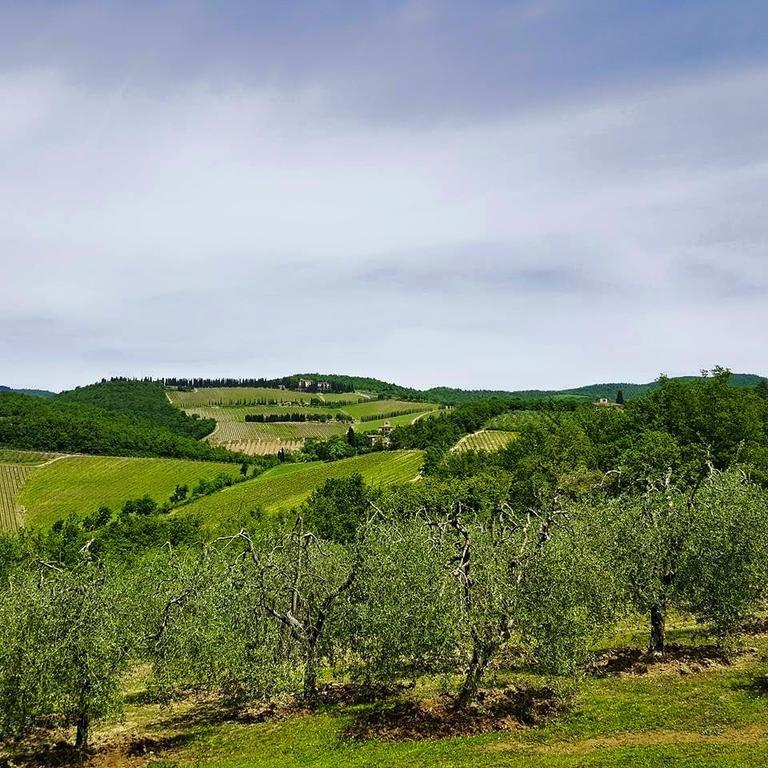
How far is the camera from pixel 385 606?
95.9ft

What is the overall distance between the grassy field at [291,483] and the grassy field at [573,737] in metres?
98.5

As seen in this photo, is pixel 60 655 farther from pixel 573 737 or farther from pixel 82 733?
A: pixel 573 737

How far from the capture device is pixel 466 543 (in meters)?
30.5

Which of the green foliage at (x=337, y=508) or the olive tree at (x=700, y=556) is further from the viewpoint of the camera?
the green foliage at (x=337, y=508)

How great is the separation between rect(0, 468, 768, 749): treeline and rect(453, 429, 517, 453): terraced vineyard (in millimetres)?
123889

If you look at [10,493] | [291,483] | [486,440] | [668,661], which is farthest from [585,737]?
[10,493]

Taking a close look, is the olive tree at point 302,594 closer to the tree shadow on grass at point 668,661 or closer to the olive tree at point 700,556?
the tree shadow on grass at point 668,661

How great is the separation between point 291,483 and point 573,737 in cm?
14479

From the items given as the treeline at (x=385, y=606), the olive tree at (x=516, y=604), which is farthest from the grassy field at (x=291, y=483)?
the olive tree at (x=516, y=604)

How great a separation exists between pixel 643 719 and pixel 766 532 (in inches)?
589

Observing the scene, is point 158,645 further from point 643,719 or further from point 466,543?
point 643,719

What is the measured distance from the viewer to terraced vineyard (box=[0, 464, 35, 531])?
15127 cm

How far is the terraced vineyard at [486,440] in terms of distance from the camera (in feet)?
536

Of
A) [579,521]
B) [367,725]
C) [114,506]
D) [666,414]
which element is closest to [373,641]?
[367,725]
